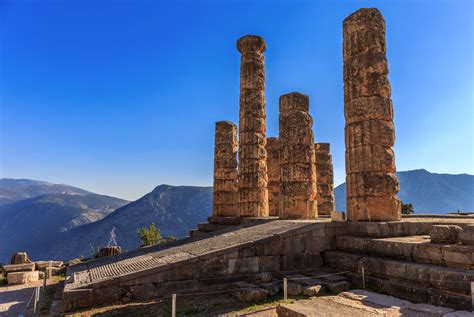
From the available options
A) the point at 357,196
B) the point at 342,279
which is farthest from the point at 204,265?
the point at 357,196

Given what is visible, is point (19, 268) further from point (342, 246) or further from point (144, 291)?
point (342, 246)

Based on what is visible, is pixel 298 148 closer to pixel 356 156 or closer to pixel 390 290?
pixel 356 156

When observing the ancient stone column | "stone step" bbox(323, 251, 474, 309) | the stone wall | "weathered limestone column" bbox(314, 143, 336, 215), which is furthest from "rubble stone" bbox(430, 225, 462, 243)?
"weathered limestone column" bbox(314, 143, 336, 215)

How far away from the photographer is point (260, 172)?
18.2 metres

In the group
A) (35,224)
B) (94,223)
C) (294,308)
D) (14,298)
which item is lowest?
(35,224)

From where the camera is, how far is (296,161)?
14.7 meters

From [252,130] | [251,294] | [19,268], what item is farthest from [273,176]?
[251,294]

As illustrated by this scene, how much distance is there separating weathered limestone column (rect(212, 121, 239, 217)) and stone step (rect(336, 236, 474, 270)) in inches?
428

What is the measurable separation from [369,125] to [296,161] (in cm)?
456

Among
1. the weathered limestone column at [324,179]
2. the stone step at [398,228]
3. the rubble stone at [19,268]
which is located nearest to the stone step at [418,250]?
the stone step at [398,228]

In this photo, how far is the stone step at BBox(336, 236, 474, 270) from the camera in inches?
263

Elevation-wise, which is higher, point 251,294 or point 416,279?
point 416,279

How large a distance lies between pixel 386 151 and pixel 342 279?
4.53 m

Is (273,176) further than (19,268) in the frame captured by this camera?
Yes
